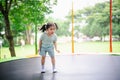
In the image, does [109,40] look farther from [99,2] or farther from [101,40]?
[99,2]

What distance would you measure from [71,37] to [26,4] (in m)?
1.58

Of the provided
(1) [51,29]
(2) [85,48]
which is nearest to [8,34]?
(2) [85,48]

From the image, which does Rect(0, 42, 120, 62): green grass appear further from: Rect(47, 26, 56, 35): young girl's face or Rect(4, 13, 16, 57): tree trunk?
Rect(47, 26, 56, 35): young girl's face

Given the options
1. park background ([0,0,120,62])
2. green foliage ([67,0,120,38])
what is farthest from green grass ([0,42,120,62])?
green foliage ([67,0,120,38])

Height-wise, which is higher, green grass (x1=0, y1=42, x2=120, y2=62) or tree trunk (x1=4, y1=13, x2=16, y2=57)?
tree trunk (x1=4, y1=13, x2=16, y2=57)

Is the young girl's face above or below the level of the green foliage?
below

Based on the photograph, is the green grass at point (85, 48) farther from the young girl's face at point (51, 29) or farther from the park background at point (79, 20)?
the young girl's face at point (51, 29)

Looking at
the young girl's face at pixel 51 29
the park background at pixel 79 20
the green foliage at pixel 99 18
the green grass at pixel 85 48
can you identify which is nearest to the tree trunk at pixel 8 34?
the park background at pixel 79 20

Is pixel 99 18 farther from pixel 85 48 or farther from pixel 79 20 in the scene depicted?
pixel 85 48

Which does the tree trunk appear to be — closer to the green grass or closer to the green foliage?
the green grass

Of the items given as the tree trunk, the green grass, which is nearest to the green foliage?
the green grass

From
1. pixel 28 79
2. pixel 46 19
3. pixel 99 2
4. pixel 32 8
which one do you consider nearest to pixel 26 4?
pixel 32 8

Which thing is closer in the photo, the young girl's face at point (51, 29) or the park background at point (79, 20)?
the young girl's face at point (51, 29)

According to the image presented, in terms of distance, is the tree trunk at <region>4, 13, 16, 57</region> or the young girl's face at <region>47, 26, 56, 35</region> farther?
the tree trunk at <region>4, 13, 16, 57</region>
